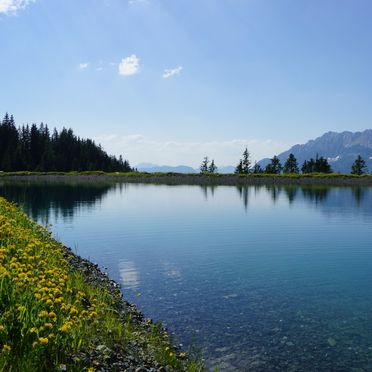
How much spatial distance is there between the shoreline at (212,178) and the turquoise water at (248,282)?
410 feet

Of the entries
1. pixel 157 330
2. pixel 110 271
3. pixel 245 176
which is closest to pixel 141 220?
pixel 110 271

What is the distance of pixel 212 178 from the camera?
18488 cm

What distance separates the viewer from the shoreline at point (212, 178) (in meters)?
171

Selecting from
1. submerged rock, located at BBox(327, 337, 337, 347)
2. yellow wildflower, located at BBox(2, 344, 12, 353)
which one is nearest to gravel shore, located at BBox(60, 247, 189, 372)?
yellow wildflower, located at BBox(2, 344, 12, 353)

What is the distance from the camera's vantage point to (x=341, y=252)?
3388cm

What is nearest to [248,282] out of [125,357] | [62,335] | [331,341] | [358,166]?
[331,341]

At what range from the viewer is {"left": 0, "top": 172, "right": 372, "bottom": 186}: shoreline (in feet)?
561

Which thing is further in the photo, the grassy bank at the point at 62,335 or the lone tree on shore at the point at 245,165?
the lone tree on shore at the point at 245,165

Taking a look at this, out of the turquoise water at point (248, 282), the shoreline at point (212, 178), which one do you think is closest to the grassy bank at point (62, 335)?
the turquoise water at point (248, 282)

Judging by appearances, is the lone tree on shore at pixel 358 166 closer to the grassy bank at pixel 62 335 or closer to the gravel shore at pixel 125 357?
the gravel shore at pixel 125 357

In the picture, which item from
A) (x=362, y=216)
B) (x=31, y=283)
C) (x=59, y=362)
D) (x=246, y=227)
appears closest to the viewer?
(x=59, y=362)

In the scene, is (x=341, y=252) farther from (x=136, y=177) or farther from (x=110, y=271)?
(x=136, y=177)

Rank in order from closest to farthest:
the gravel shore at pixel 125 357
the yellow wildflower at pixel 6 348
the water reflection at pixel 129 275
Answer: the yellow wildflower at pixel 6 348
the gravel shore at pixel 125 357
the water reflection at pixel 129 275

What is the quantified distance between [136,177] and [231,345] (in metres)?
178
